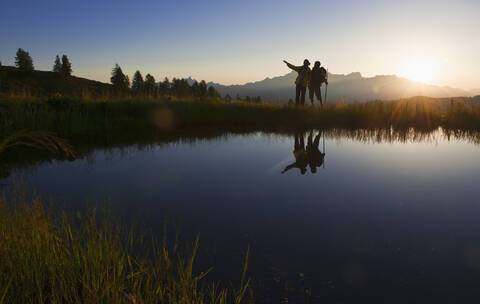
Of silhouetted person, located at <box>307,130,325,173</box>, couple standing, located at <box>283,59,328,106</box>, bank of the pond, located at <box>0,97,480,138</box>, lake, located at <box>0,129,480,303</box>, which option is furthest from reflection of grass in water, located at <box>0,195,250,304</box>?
couple standing, located at <box>283,59,328,106</box>

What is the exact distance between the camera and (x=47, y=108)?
10172 millimetres

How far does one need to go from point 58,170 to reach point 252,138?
18.9 ft

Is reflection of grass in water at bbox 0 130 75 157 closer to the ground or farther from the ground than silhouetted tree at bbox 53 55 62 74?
closer to the ground

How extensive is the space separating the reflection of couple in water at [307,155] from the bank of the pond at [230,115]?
3430 mm

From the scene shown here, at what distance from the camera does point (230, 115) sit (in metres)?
13.6

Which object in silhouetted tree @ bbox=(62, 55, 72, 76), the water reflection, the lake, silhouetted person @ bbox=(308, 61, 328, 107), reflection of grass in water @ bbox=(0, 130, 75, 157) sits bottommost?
the lake

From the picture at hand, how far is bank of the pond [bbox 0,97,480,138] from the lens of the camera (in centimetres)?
1024

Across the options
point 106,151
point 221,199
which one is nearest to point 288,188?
point 221,199

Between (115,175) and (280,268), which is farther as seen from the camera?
(115,175)

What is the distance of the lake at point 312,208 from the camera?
8.21 ft

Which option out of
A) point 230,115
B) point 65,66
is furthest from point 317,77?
point 65,66

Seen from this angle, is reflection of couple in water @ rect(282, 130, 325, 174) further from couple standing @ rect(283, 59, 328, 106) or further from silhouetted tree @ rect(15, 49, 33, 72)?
silhouetted tree @ rect(15, 49, 33, 72)

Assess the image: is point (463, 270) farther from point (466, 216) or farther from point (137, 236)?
point (137, 236)

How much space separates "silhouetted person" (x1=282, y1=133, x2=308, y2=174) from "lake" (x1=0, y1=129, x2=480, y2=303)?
0.15 ft
